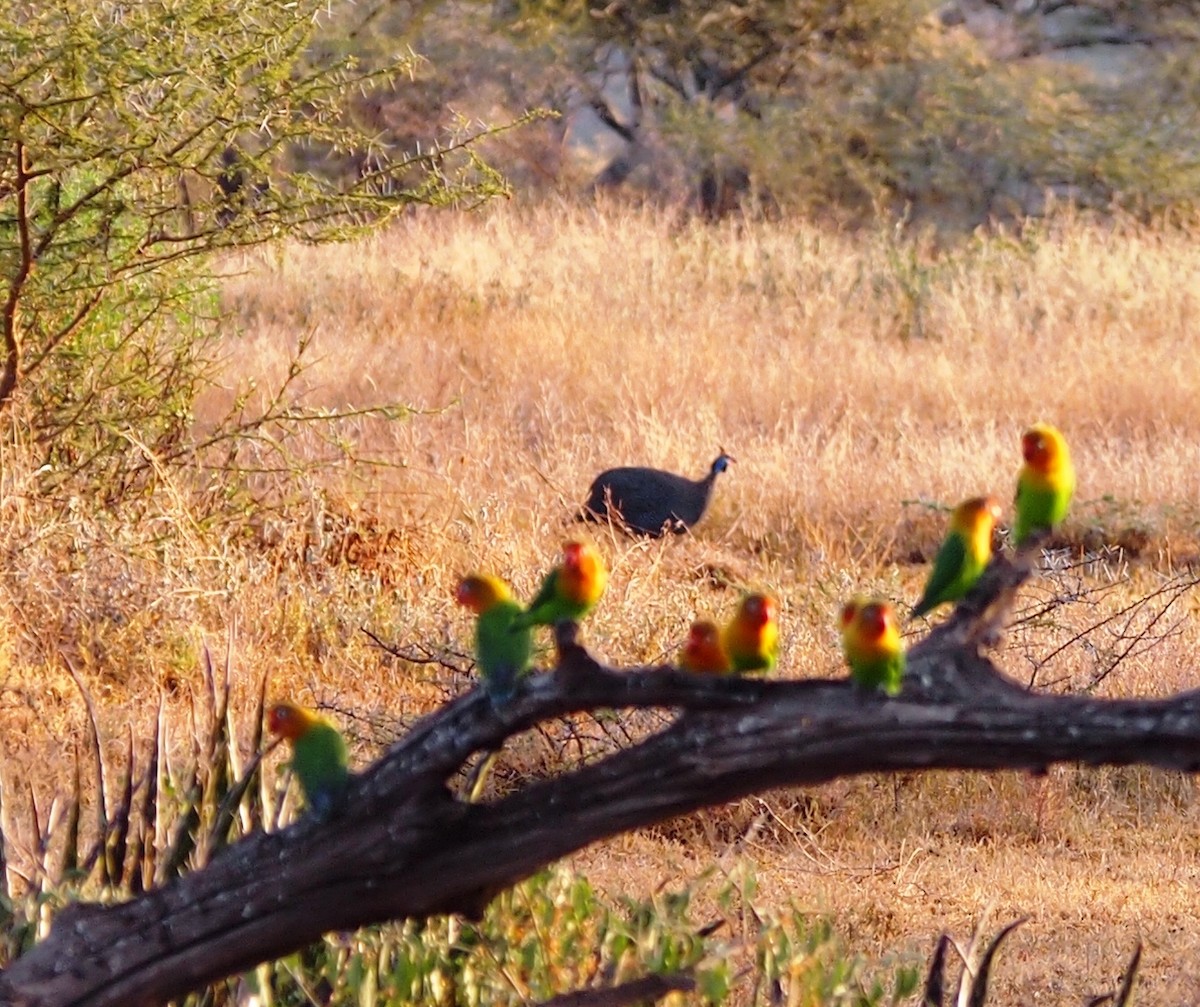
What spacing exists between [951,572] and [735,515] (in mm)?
5551

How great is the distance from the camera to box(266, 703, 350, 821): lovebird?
81.4 inches

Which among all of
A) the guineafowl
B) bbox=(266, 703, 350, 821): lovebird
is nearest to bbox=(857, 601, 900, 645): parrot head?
bbox=(266, 703, 350, 821): lovebird

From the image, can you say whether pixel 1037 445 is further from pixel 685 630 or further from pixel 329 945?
pixel 685 630

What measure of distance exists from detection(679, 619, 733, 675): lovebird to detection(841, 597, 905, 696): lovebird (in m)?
0.18

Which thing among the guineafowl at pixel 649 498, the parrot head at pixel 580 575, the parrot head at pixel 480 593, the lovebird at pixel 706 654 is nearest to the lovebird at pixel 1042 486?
the lovebird at pixel 706 654

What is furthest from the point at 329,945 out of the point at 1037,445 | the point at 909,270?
the point at 909,270

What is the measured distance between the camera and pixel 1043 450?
188 centimetres

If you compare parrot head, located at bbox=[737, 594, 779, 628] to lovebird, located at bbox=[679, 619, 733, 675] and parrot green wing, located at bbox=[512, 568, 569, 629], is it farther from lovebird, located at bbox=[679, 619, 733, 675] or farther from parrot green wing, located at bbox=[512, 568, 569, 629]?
parrot green wing, located at bbox=[512, 568, 569, 629]

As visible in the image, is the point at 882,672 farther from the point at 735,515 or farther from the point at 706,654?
the point at 735,515

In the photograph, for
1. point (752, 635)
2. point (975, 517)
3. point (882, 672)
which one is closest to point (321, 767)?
point (752, 635)

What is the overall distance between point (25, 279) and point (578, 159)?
16115 mm

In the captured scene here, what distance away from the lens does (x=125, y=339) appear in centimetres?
595

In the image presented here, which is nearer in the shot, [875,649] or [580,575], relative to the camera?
[875,649]

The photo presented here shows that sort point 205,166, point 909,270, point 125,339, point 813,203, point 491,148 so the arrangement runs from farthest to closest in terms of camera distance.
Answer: point 491,148, point 813,203, point 909,270, point 125,339, point 205,166
